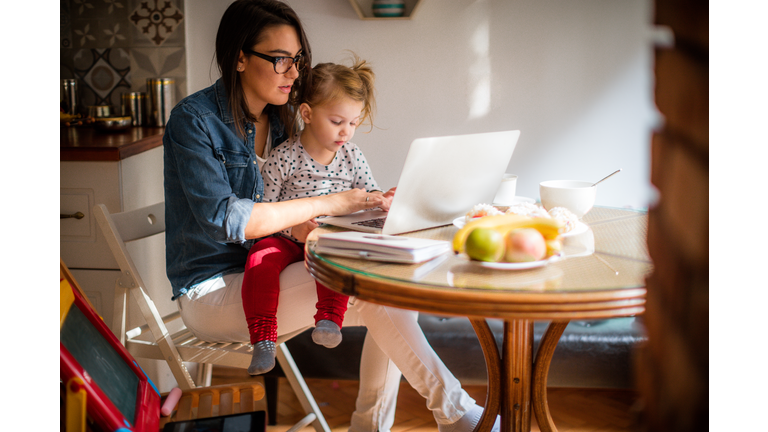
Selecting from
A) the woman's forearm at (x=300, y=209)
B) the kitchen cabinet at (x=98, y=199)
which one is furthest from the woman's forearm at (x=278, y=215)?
the kitchen cabinet at (x=98, y=199)

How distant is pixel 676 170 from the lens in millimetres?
214

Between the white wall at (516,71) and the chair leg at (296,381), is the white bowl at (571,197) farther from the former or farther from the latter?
the white wall at (516,71)

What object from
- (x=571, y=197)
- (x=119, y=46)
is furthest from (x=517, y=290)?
(x=119, y=46)

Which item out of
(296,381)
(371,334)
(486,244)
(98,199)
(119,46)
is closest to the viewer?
(486,244)

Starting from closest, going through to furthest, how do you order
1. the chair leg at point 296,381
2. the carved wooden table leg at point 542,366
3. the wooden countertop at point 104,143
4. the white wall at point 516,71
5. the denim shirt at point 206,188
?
the carved wooden table leg at point 542,366 < the denim shirt at point 206,188 < the chair leg at point 296,381 < the wooden countertop at point 104,143 < the white wall at point 516,71

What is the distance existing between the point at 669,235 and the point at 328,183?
61.3 inches

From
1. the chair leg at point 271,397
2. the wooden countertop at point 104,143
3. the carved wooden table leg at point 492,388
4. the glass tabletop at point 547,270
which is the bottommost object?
the chair leg at point 271,397

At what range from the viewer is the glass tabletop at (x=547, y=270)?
837mm

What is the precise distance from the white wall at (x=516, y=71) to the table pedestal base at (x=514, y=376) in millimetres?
1372

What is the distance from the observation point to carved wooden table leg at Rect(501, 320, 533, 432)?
46.3 inches

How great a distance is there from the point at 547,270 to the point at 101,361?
2.51ft

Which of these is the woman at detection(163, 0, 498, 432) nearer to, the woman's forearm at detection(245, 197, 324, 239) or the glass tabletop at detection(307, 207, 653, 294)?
the woman's forearm at detection(245, 197, 324, 239)

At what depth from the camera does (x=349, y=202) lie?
55.2 inches

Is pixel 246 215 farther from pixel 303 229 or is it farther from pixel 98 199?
pixel 98 199
